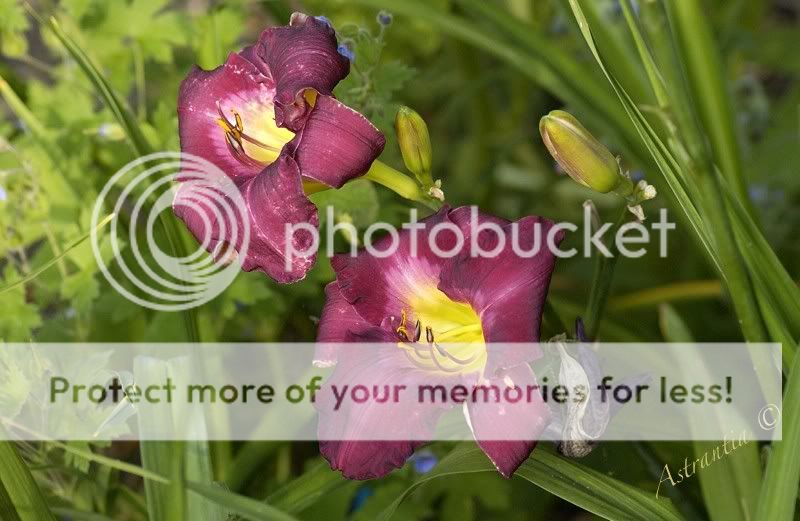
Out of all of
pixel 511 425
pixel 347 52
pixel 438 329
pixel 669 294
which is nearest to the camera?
pixel 511 425

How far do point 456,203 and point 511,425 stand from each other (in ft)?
2.38

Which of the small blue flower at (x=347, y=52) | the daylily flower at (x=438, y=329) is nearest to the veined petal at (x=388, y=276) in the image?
the daylily flower at (x=438, y=329)

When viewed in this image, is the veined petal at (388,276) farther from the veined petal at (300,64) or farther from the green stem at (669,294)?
the green stem at (669,294)

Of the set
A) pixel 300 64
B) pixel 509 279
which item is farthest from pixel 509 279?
pixel 300 64

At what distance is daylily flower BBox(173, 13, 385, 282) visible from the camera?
65 cm

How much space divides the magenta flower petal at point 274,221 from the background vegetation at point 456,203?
0.50 feet

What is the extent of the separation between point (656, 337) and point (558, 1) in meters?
0.44

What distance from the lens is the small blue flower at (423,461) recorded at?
3.05 ft

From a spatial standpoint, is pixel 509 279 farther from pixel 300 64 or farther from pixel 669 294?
pixel 669 294

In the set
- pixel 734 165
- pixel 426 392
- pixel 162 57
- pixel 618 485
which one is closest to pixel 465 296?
pixel 426 392

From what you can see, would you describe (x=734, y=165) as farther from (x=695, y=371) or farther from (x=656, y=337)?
(x=656, y=337)

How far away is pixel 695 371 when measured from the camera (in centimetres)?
88

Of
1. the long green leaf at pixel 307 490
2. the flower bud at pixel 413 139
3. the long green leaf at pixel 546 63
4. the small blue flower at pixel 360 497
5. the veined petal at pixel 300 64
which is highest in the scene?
the veined petal at pixel 300 64

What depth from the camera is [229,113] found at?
30.2 inches
